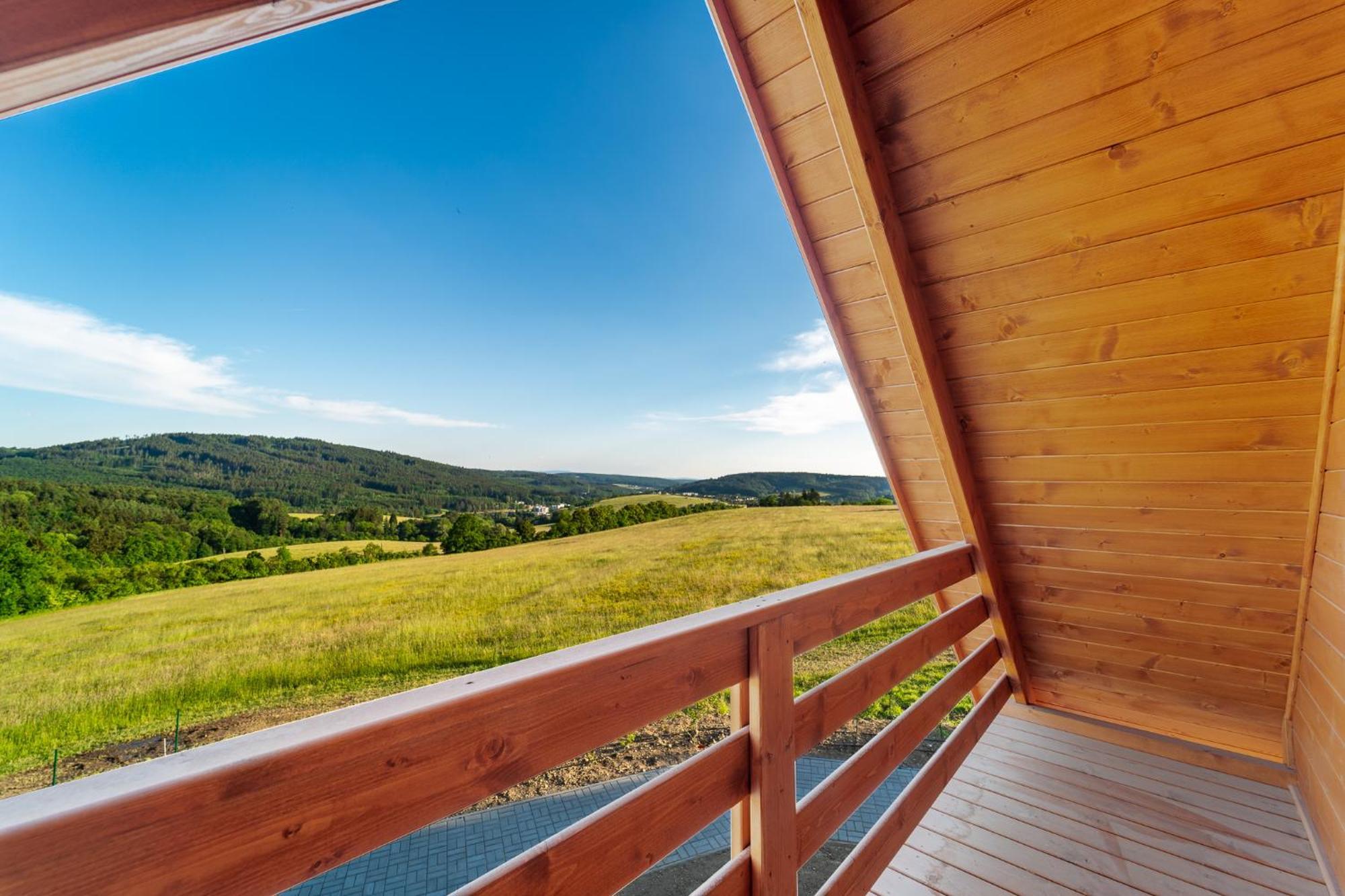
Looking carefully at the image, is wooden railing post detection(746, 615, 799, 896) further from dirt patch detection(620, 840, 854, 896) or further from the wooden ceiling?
dirt patch detection(620, 840, 854, 896)

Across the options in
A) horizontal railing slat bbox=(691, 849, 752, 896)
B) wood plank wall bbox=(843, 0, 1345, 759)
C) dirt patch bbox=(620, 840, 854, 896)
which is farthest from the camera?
dirt patch bbox=(620, 840, 854, 896)

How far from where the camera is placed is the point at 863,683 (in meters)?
1.36

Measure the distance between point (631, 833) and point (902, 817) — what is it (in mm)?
1137

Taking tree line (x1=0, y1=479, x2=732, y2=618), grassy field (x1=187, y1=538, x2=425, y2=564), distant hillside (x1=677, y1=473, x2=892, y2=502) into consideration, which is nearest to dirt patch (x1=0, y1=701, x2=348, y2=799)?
tree line (x1=0, y1=479, x2=732, y2=618)

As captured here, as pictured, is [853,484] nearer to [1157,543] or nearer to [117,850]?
[1157,543]

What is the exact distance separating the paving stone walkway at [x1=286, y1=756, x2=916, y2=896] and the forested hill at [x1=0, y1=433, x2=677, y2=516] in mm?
15309

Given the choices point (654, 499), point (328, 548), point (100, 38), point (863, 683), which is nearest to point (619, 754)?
point (863, 683)

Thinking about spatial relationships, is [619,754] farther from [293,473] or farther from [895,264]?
[293,473]

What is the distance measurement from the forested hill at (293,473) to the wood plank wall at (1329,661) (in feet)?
65.5

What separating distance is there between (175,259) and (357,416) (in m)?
10.5

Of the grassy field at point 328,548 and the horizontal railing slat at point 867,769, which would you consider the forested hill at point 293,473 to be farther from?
the horizontal railing slat at point 867,769

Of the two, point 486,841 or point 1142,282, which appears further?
point 486,841

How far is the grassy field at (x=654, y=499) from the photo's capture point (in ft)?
78.2

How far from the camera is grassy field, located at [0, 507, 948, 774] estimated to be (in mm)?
11227
